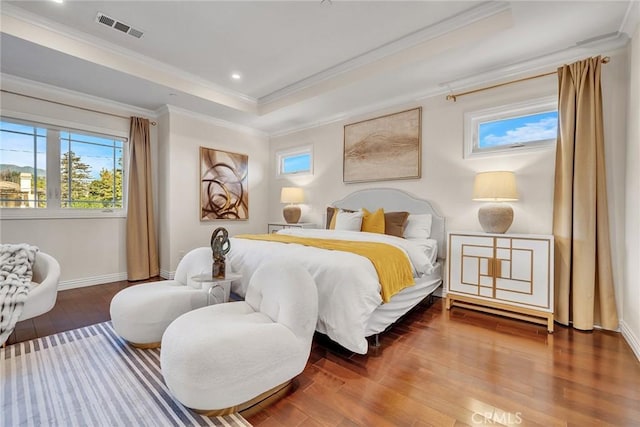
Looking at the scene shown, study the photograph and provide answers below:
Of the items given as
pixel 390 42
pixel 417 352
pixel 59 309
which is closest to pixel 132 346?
pixel 59 309

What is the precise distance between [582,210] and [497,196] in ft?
2.16

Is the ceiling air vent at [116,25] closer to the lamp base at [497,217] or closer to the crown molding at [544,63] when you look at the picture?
the crown molding at [544,63]

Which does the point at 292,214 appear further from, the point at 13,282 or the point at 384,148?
the point at 13,282

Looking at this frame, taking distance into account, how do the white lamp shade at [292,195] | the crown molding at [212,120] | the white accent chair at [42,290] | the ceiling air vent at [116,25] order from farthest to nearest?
the white lamp shade at [292,195], the crown molding at [212,120], the ceiling air vent at [116,25], the white accent chair at [42,290]

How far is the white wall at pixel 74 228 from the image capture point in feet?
10.7

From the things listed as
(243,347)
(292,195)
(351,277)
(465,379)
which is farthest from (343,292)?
(292,195)

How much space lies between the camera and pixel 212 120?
462cm

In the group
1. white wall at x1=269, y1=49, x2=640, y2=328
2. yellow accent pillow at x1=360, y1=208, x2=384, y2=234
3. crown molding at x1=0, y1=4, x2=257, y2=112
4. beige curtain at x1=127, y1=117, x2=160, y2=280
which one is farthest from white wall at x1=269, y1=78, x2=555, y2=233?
beige curtain at x1=127, y1=117, x2=160, y2=280

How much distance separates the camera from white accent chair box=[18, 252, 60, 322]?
193 centimetres

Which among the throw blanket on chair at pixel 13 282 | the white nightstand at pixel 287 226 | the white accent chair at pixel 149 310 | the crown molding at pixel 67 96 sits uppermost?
the crown molding at pixel 67 96

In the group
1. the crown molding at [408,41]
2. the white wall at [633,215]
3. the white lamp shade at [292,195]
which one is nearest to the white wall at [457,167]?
the white lamp shade at [292,195]

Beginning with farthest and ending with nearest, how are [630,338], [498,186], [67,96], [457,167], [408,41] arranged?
[67,96] → [457,167] → [408,41] → [498,186] → [630,338]

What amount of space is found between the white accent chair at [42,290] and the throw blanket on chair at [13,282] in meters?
0.04

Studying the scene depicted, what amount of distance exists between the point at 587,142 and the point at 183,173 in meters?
4.86
